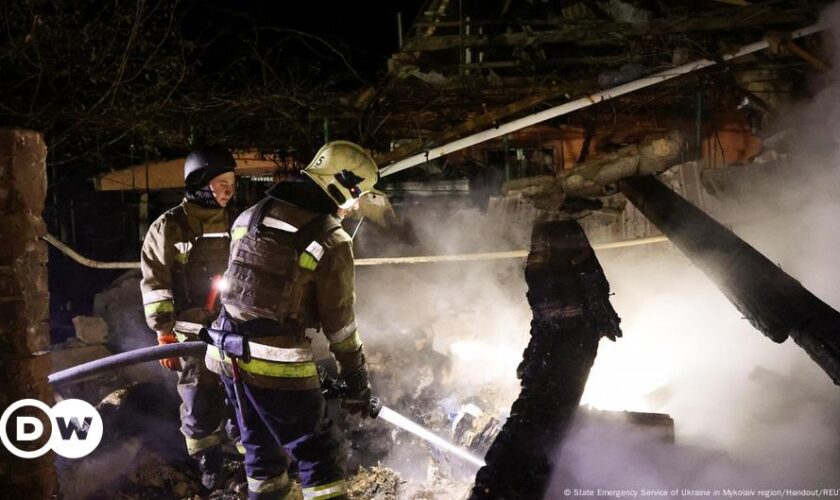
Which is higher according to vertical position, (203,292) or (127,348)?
(203,292)

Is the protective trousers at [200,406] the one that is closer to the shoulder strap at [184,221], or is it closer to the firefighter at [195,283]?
the firefighter at [195,283]

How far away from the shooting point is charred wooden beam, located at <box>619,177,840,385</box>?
114 inches

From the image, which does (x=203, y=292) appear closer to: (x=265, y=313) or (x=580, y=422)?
(x=265, y=313)

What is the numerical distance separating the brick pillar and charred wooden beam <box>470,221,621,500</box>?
2.81m

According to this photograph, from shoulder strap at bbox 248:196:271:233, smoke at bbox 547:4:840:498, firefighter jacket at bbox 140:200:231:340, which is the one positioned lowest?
smoke at bbox 547:4:840:498

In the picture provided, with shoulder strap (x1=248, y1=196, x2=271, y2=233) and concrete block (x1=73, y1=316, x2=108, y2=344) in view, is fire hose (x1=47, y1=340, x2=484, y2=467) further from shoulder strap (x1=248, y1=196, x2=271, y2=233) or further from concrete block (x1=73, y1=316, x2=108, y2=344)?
concrete block (x1=73, y1=316, x2=108, y2=344)

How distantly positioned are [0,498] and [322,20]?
10.1m

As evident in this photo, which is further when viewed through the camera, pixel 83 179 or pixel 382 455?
pixel 83 179

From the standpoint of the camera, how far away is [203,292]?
14.8ft

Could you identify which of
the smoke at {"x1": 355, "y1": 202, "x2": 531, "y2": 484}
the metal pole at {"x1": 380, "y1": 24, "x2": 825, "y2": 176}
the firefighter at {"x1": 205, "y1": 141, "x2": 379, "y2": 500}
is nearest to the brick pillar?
the firefighter at {"x1": 205, "y1": 141, "x2": 379, "y2": 500}

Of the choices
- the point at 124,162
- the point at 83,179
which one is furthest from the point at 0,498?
the point at 83,179

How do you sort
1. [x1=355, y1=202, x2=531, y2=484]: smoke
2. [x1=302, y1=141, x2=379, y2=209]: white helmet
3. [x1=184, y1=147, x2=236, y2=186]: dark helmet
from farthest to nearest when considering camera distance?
[x1=355, y1=202, x2=531, y2=484]: smoke, [x1=184, y1=147, x2=236, y2=186]: dark helmet, [x1=302, y1=141, x2=379, y2=209]: white helmet

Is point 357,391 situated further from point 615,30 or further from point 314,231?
point 615,30

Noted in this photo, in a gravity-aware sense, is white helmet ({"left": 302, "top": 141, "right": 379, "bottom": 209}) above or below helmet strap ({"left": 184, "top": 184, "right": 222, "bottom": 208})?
above
